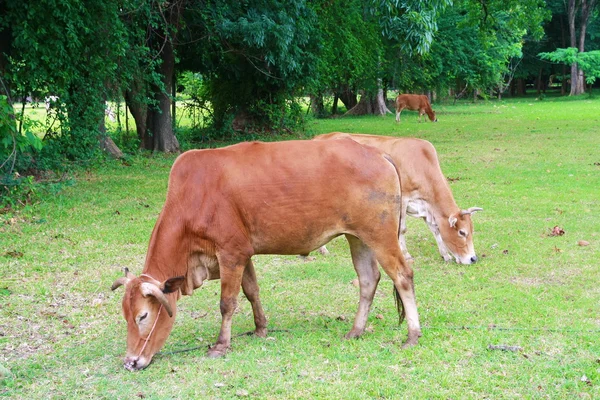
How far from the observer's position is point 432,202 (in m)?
9.35

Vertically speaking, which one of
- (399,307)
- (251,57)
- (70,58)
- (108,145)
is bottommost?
(399,307)

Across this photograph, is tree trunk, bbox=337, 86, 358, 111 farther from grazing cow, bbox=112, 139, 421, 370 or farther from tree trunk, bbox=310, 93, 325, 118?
grazing cow, bbox=112, 139, 421, 370

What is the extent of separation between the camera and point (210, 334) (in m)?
6.62

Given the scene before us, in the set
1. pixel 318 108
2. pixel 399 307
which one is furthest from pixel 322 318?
pixel 318 108

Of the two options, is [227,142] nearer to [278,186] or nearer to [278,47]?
[278,47]

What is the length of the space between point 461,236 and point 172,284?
4.54 metres

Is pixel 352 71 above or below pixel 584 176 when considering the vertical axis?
above

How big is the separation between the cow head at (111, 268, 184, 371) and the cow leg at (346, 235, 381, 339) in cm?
169

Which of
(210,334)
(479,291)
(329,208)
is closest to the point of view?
(329,208)

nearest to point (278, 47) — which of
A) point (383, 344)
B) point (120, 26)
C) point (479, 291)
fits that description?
point (120, 26)

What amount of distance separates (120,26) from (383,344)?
10926mm

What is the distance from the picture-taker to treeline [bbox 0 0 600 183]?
13.6 metres

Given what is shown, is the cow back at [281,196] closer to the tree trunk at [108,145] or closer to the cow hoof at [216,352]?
the cow hoof at [216,352]

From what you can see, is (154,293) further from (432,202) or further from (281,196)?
→ (432,202)
